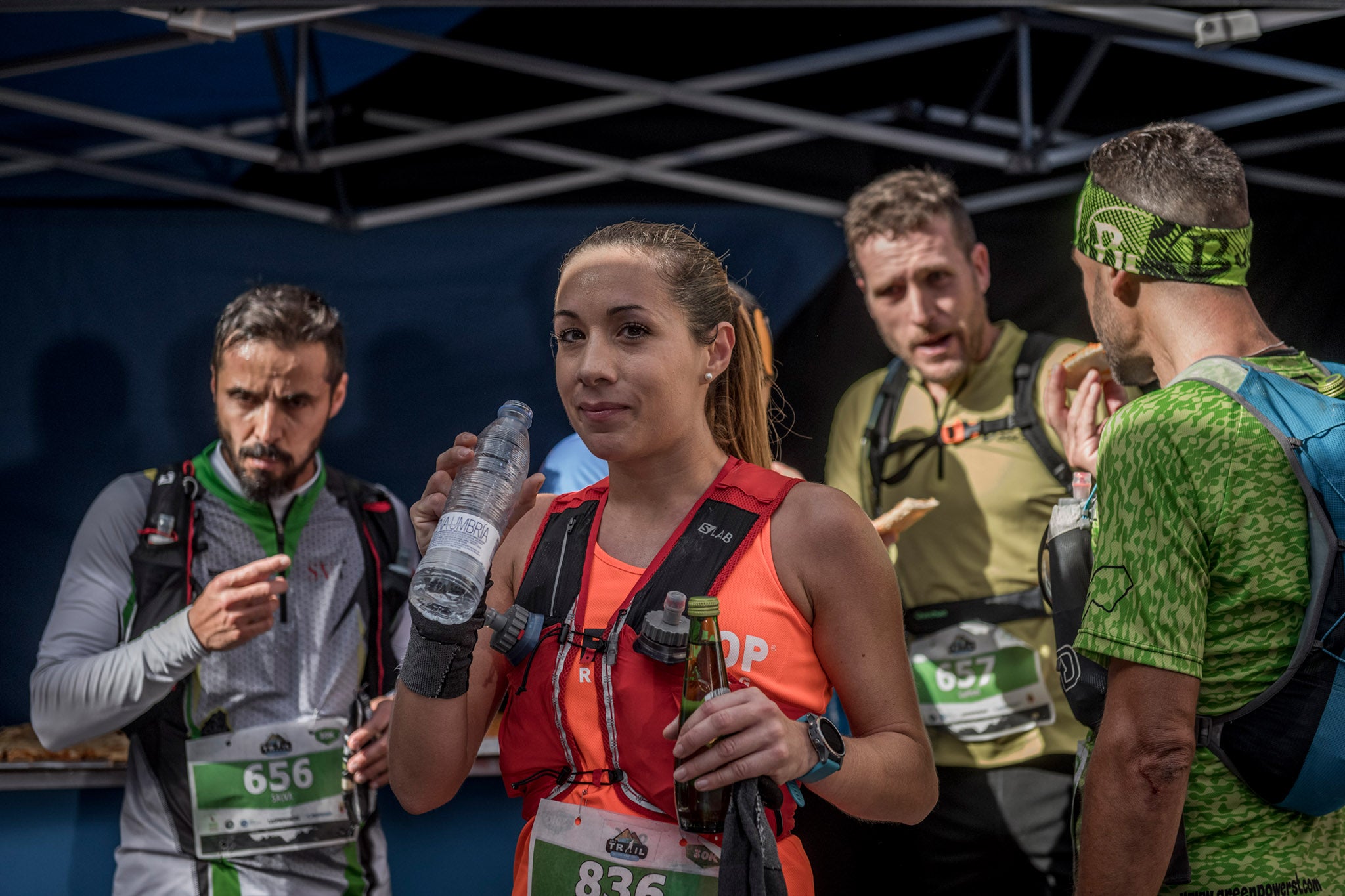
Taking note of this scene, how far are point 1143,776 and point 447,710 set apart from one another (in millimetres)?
1152

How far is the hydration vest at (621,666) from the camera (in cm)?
171

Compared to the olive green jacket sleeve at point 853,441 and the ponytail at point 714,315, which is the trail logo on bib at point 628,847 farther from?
the olive green jacket sleeve at point 853,441

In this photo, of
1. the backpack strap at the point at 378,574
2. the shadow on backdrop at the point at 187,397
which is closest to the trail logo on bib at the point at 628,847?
the backpack strap at the point at 378,574

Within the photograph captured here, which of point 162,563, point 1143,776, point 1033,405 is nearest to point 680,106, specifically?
point 1033,405

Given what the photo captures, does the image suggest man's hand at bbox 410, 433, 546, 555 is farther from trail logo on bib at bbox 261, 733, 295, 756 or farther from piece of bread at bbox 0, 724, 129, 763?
piece of bread at bbox 0, 724, 129, 763

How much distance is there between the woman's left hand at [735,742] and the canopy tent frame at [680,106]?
2.63m

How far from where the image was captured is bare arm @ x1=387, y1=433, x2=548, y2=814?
1.82 metres

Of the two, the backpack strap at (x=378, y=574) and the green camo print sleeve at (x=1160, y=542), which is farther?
the backpack strap at (x=378, y=574)

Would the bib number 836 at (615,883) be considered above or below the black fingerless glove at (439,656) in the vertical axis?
below

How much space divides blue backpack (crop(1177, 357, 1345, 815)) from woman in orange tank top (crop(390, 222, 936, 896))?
55 cm

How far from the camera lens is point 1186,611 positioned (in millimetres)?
1816

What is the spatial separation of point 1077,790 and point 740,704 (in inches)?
39.8

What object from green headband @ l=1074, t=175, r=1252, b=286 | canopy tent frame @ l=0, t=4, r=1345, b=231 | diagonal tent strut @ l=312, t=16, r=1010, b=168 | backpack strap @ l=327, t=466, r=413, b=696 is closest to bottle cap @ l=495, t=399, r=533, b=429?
green headband @ l=1074, t=175, r=1252, b=286

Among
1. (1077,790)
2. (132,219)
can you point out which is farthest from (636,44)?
(1077,790)
